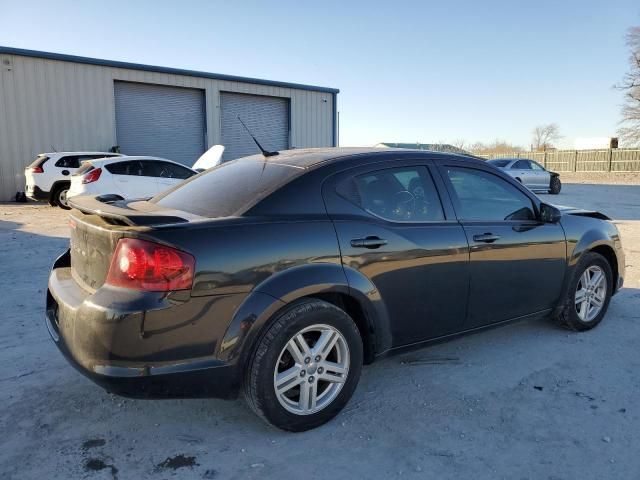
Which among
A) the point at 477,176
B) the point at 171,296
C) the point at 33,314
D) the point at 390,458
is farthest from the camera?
the point at 33,314

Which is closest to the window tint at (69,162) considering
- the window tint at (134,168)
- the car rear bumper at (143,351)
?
the window tint at (134,168)

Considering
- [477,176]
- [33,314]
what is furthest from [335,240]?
[33,314]

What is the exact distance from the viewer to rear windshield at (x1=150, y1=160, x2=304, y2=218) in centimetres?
292

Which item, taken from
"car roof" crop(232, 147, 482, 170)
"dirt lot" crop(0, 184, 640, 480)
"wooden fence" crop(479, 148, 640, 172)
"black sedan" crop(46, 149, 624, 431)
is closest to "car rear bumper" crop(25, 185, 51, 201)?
"dirt lot" crop(0, 184, 640, 480)

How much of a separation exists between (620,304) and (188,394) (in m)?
4.67

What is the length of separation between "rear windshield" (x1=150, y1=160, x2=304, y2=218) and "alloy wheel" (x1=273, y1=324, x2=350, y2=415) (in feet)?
2.68

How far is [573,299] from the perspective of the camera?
4.32m

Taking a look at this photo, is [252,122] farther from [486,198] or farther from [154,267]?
[154,267]

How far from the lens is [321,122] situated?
2502cm

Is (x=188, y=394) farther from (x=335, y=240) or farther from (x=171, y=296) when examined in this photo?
(x=335, y=240)

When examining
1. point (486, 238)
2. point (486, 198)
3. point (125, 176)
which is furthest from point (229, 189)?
point (125, 176)

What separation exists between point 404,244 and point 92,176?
397 inches

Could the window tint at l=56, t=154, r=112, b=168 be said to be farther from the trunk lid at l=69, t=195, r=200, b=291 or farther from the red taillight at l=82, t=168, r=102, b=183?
the trunk lid at l=69, t=195, r=200, b=291

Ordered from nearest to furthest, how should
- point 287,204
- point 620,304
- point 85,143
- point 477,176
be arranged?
point 287,204 < point 477,176 < point 620,304 < point 85,143
